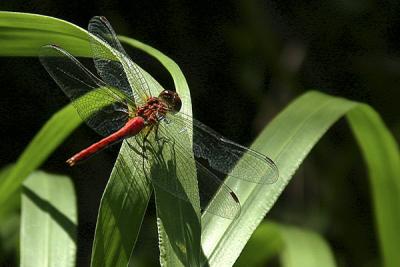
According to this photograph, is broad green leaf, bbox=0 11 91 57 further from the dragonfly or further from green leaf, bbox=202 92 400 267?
green leaf, bbox=202 92 400 267

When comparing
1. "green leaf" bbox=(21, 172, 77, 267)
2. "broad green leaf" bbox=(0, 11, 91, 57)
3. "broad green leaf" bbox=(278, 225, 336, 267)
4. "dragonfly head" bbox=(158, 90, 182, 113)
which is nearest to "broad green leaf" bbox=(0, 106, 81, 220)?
"green leaf" bbox=(21, 172, 77, 267)

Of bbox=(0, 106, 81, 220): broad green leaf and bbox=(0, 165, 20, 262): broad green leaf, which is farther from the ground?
bbox=(0, 106, 81, 220): broad green leaf

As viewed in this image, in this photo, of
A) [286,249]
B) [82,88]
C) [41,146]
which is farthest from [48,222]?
[286,249]

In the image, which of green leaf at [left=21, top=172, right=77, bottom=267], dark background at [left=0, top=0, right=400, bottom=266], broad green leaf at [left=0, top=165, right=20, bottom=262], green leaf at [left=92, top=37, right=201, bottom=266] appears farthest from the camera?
dark background at [left=0, top=0, right=400, bottom=266]

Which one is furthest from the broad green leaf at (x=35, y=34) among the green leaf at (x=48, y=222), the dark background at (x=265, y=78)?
the dark background at (x=265, y=78)

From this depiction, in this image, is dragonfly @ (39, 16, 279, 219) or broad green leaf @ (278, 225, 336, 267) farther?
broad green leaf @ (278, 225, 336, 267)

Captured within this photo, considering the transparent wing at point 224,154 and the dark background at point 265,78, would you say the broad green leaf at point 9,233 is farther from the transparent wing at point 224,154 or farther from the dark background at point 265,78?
the transparent wing at point 224,154

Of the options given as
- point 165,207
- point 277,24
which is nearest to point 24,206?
point 165,207
